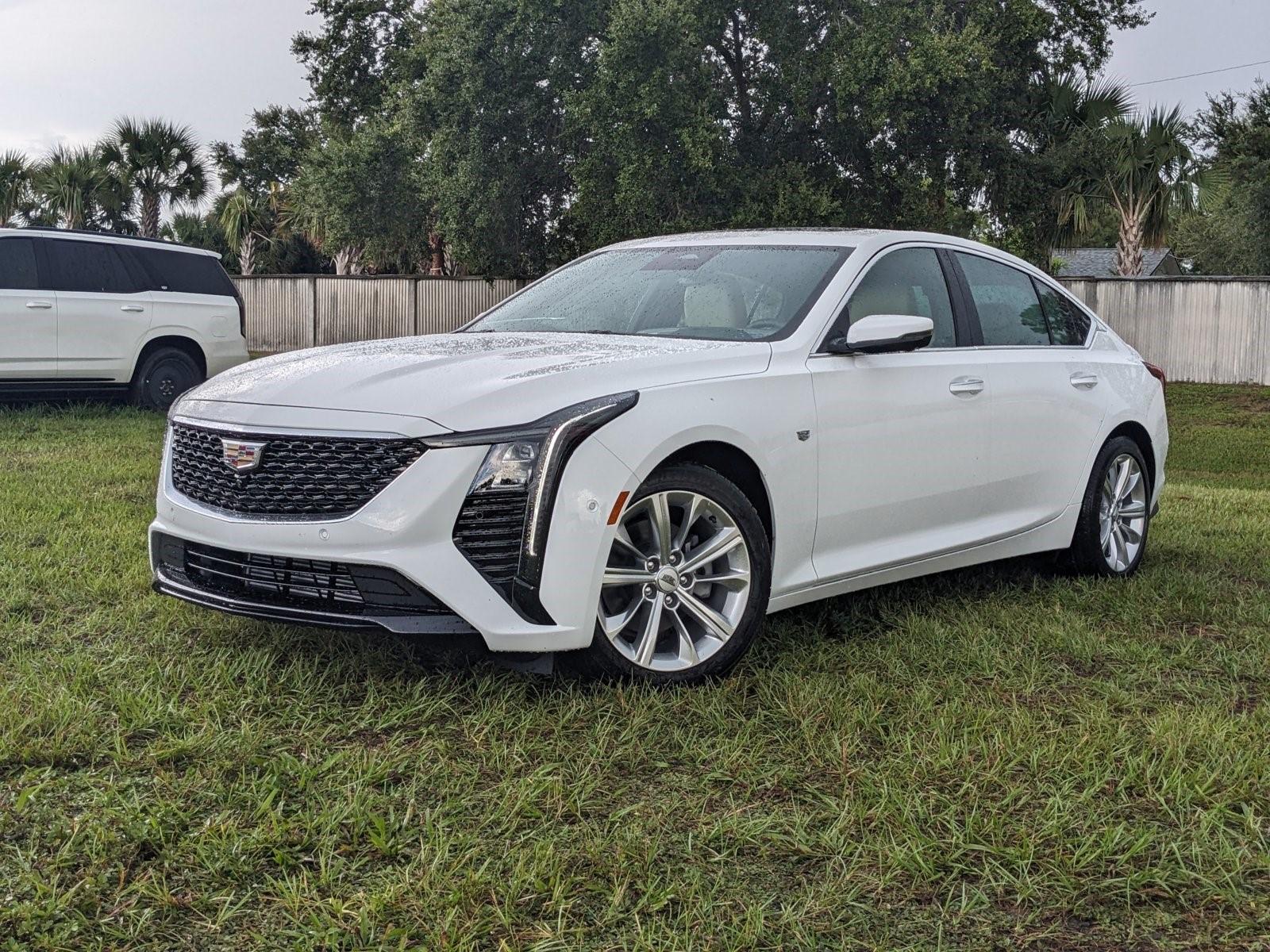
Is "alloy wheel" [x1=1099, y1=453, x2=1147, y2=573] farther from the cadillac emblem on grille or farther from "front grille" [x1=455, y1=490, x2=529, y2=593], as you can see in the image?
the cadillac emblem on grille

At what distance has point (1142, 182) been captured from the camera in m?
26.6

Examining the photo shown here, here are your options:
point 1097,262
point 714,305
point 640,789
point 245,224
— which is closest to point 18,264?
point 714,305

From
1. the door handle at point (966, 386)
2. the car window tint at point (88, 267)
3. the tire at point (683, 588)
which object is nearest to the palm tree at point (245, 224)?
the car window tint at point (88, 267)

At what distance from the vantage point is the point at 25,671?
4.34 metres

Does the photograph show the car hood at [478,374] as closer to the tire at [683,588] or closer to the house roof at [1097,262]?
the tire at [683,588]

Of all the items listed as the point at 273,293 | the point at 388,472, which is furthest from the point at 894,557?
the point at 273,293

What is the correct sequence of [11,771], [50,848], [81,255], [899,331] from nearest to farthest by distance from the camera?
[50,848], [11,771], [899,331], [81,255]

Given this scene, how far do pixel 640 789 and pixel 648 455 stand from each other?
1072 mm

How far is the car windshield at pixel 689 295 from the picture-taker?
5047 mm

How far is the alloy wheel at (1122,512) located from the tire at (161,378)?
9574 mm

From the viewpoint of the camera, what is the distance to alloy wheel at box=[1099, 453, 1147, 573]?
6355 millimetres

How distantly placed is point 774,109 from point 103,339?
45.0 feet

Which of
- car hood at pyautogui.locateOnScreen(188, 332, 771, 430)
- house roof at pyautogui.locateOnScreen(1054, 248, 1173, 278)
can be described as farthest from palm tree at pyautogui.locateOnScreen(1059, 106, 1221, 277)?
house roof at pyautogui.locateOnScreen(1054, 248, 1173, 278)

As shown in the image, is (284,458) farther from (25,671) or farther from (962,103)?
(962,103)
